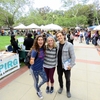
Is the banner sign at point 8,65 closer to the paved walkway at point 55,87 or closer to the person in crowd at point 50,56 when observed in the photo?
the paved walkway at point 55,87

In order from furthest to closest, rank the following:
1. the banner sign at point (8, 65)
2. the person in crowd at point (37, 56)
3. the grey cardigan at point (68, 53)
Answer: the banner sign at point (8, 65), the grey cardigan at point (68, 53), the person in crowd at point (37, 56)

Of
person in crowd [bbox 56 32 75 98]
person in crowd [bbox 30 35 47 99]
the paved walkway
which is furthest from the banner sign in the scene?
person in crowd [bbox 56 32 75 98]

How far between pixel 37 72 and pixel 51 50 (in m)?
0.62

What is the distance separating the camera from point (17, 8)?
24938 millimetres

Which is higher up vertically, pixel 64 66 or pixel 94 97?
pixel 64 66

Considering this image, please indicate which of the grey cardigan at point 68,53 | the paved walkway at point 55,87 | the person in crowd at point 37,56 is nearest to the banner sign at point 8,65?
the paved walkway at point 55,87

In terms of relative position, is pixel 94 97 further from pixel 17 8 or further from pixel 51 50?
pixel 17 8

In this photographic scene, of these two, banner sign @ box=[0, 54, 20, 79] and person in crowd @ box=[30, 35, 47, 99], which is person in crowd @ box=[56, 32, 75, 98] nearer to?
person in crowd @ box=[30, 35, 47, 99]

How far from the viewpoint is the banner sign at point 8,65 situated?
13.0ft

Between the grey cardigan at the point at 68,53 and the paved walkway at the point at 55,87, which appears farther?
the paved walkway at the point at 55,87

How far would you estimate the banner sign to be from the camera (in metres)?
3.97

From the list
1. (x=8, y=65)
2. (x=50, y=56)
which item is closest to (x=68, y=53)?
(x=50, y=56)

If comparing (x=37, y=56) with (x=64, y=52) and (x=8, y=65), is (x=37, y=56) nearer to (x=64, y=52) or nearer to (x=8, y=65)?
(x=64, y=52)

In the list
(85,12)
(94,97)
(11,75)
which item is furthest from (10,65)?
(85,12)
